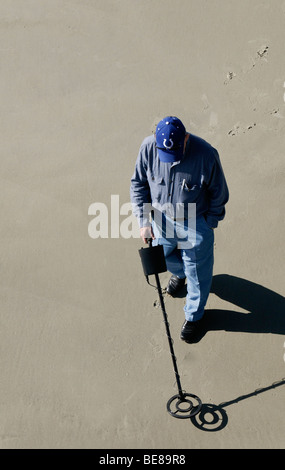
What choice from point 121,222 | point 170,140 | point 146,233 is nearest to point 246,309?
point 146,233

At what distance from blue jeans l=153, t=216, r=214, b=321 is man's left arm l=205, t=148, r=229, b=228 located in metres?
0.06

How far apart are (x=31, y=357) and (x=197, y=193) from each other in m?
1.59

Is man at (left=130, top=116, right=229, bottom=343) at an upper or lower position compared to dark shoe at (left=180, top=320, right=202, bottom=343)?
upper

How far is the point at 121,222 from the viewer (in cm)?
483

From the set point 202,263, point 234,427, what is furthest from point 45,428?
point 202,263

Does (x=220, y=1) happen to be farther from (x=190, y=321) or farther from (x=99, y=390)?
(x=99, y=390)

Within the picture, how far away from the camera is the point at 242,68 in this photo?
18.8 ft

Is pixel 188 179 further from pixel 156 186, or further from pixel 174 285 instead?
pixel 174 285

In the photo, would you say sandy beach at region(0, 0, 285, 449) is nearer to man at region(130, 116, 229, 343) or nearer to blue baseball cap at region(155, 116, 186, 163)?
man at region(130, 116, 229, 343)

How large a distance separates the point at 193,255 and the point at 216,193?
438 millimetres

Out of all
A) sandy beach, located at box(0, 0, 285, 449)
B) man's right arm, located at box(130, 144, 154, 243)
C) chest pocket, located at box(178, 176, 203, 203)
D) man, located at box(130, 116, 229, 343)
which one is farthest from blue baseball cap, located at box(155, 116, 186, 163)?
sandy beach, located at box(0, 0, 285, 449)

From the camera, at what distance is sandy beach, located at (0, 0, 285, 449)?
369 cm

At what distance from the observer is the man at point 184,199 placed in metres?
3.47

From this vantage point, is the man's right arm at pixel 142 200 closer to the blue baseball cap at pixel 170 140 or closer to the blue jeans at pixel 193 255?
the blue jeans at pixel 193 255
